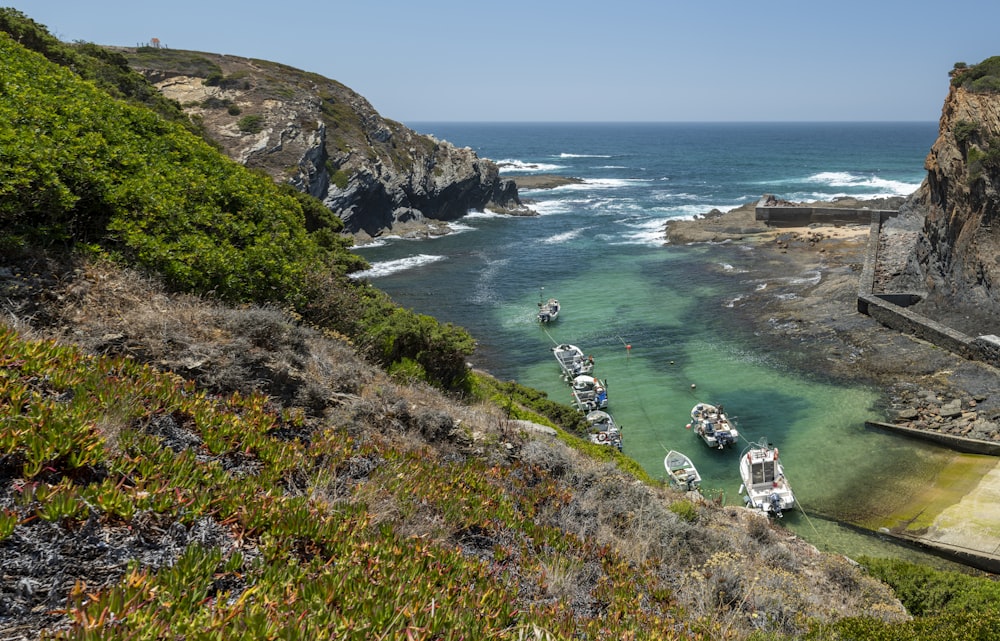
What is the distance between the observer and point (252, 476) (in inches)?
239

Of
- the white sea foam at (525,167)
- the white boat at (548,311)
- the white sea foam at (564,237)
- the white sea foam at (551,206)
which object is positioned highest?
the white sea foam at (525,167)

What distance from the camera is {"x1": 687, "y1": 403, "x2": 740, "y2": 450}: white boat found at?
24734 millimetres

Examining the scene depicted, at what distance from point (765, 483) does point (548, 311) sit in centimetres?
2260

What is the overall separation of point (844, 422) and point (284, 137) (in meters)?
58.7

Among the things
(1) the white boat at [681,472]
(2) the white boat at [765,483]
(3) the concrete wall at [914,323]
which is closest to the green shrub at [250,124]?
(1) the white boat at [681,472]

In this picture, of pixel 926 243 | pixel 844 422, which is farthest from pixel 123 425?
pixel 926 243

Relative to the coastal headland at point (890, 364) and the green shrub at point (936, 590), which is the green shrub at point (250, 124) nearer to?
the coastal headland at point (890, 364)

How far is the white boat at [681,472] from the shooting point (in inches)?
847

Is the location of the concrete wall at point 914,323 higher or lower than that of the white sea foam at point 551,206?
lower

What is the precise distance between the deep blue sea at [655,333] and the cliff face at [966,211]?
1115 cm

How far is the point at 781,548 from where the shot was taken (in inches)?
440

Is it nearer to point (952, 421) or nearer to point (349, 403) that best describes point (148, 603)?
point (349, 403)

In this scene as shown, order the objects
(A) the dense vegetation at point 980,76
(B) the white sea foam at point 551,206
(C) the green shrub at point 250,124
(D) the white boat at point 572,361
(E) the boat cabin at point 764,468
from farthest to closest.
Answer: (B) the white sea foam at point 551,206 < (C) the green shrub at point 250,124 < (A) the dense vegetation at point 980,76 < (D) the white boat at point 572,361 < (E) the boat cabin at point 764,468

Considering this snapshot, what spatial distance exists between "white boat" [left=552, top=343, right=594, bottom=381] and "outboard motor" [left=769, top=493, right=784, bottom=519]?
13.1 metres
